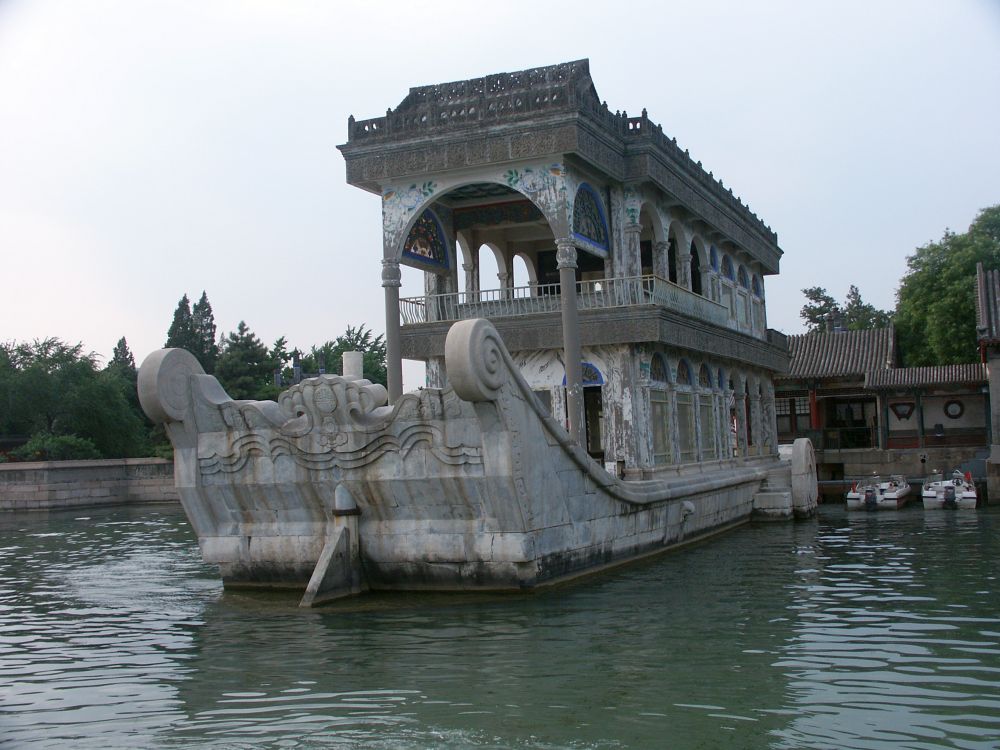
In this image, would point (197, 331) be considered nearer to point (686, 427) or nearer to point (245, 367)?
point (245, 367)

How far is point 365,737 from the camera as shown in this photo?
525 cm

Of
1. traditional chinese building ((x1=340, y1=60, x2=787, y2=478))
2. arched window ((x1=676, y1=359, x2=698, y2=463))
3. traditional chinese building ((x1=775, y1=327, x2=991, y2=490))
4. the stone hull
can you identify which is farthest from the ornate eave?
traditional chinese building ((x1=775, y1=327, x2=991, y2=490))

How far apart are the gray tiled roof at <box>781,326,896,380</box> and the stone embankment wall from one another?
19786 mm

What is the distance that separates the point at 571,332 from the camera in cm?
1367

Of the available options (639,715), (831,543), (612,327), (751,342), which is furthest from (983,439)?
(639,715)

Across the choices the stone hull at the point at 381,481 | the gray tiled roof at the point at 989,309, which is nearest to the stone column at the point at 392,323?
the stone hull at the point at 381,481

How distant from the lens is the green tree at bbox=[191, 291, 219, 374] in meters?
46.4

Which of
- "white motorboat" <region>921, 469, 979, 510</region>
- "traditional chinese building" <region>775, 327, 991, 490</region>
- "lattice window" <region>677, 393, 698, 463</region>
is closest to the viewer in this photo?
"lattice window" <region>677, 393, 698, 463</region>

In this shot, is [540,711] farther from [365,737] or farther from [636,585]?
[636,585]

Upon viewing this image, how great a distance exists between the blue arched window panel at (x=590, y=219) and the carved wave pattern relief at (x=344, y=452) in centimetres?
543

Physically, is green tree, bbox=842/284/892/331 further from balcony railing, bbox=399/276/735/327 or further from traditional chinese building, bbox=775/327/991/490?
balcony railing, bbox=399/276/735/327

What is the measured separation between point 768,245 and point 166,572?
16321 mm

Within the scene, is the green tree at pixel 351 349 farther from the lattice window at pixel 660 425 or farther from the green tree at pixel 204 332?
the lattice window at pixel 660 425

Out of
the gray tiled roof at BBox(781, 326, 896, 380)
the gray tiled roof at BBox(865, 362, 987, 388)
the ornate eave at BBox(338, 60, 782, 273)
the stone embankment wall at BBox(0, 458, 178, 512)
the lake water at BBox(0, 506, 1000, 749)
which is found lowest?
the lake water at BBox(0, 506, 1000, 749)
